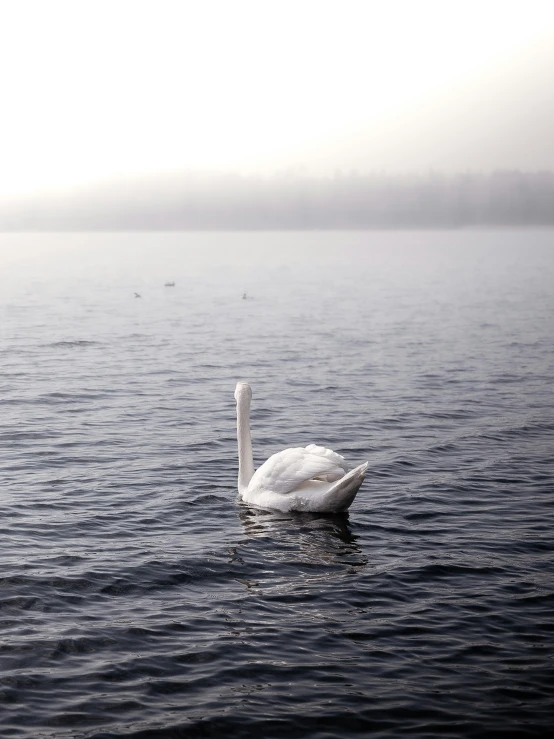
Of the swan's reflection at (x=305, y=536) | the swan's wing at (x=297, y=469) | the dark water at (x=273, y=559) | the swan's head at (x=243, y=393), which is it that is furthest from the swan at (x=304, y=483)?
the swan's head at (x=243, y=393)

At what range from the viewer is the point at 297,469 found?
57.7ft

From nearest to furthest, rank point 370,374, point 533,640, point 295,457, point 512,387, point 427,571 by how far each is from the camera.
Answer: point 533,640 → point 427,571 → point 295,457 → point 512,387 → point 370,374

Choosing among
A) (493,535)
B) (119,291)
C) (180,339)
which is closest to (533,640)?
(493,535)

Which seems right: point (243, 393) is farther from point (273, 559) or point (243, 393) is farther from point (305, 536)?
point (273, 559)

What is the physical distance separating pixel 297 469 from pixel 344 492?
1.01 meters

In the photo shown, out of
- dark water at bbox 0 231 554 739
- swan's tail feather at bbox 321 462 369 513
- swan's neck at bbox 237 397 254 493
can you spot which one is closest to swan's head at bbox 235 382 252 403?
swan's neck at bbox 237 397 254 493

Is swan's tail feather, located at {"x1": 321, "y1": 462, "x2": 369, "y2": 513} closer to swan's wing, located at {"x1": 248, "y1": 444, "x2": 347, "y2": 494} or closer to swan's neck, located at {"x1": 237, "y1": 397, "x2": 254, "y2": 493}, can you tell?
swan's wing, located at {"x1": 248, "y1": 444, "x2": 347, "y2": 494}

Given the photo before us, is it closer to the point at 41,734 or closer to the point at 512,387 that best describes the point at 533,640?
the point at 41,734

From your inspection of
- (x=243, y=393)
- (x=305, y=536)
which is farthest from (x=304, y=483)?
(x=243, y=393)

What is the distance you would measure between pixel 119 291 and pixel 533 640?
71617 mm

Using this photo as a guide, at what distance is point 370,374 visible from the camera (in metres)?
34.9

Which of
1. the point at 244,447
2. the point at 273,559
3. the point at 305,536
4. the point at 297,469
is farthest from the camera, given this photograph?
the point at 244,447

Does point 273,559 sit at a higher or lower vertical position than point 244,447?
lower

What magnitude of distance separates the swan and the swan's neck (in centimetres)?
43
